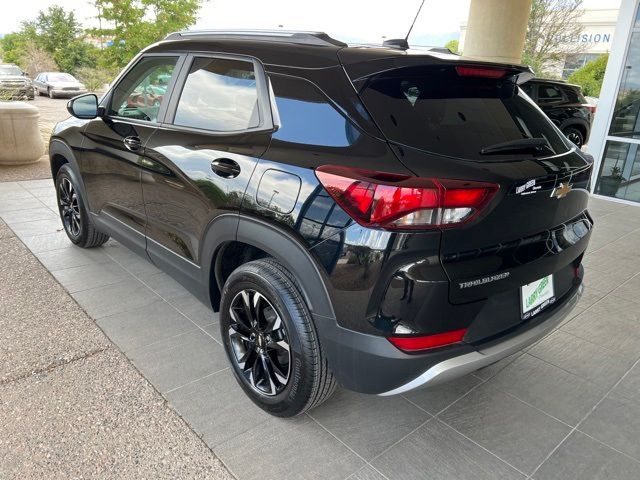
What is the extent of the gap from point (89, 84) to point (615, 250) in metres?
32.2

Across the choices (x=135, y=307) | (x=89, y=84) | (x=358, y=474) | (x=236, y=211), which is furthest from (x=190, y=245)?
(x=89, y=84)

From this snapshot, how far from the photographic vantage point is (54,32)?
4303 cm

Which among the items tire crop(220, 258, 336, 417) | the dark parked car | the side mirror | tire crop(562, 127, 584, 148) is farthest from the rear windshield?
the dark parked car

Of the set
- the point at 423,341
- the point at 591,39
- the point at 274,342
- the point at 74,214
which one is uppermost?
the point at 591,39

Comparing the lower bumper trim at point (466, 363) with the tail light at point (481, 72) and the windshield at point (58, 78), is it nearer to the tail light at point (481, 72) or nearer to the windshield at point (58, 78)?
the tail light at point (481, 72)

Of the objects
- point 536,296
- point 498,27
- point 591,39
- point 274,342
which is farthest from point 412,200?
point 591,39

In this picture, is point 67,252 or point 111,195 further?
point 67,252

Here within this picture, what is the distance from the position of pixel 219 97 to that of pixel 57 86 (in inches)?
1058

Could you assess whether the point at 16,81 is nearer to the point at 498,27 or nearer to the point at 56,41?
the point at 498,27

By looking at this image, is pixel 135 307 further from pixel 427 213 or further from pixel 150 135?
pixel 427 213

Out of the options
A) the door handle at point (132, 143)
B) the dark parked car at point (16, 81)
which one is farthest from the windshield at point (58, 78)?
the door handle at point (132, 143)

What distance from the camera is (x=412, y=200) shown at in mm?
1724

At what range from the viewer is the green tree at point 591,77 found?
2427 centimetres

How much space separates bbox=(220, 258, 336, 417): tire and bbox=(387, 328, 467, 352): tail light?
1.25ft
